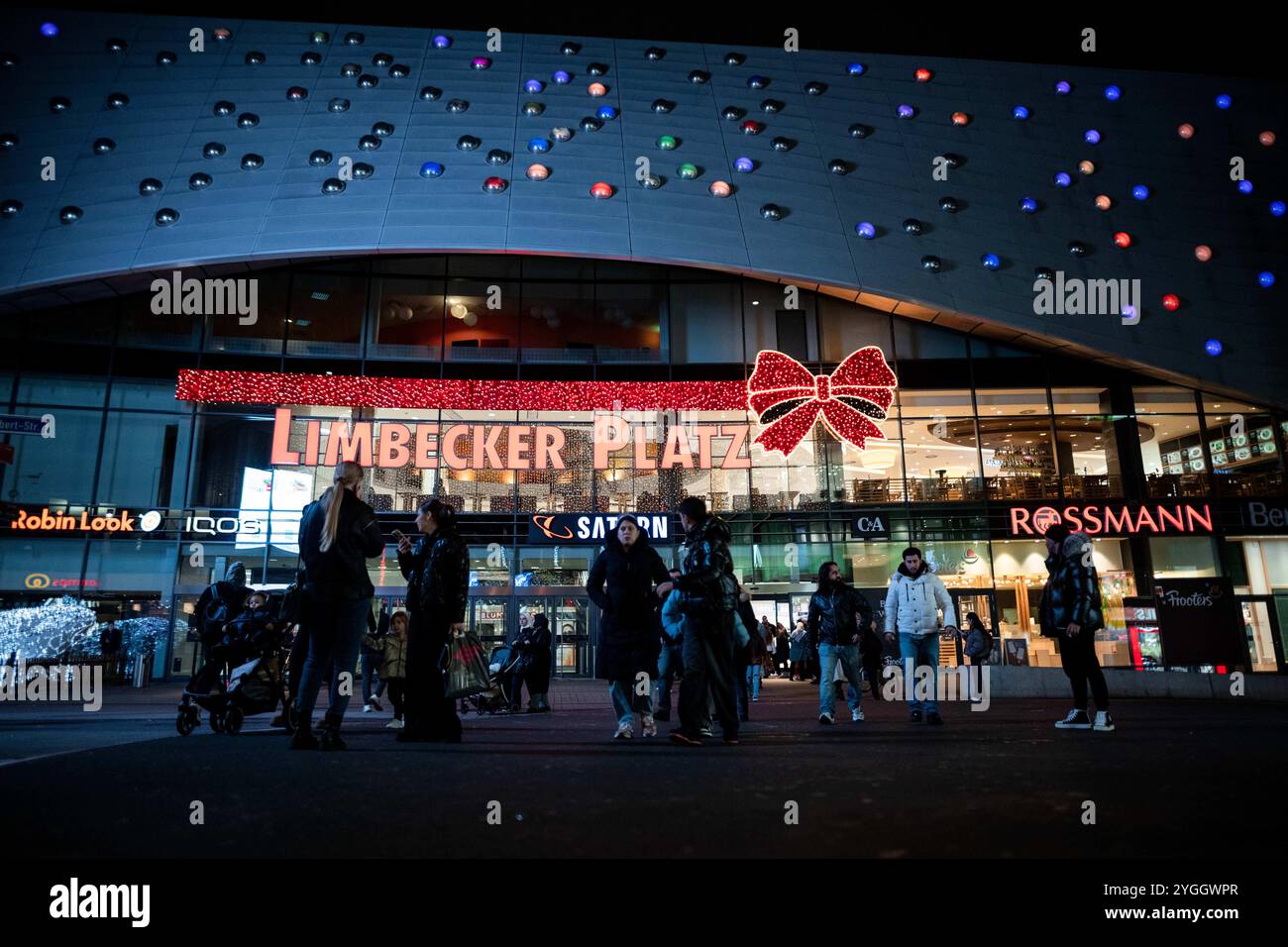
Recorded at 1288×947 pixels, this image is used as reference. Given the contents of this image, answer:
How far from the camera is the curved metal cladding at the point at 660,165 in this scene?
21438 millimetres

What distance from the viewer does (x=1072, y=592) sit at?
718 cm

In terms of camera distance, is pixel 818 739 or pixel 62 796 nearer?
pixel 62 796

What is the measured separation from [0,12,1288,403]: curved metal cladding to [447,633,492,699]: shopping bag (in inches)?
668

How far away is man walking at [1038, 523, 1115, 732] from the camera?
704 cm

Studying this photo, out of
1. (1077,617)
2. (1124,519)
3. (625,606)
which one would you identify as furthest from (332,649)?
(1124,519)

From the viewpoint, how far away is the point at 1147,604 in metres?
15.1

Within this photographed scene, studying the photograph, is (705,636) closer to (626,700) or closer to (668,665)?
(626,700)

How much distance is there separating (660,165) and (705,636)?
63.2ft

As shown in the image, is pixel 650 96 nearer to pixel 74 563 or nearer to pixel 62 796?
pixel 74 563

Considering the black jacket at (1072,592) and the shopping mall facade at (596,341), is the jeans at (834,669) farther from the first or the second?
the shopping mall facade at (596,341)

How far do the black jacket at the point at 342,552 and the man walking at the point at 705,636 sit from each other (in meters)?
2.19
